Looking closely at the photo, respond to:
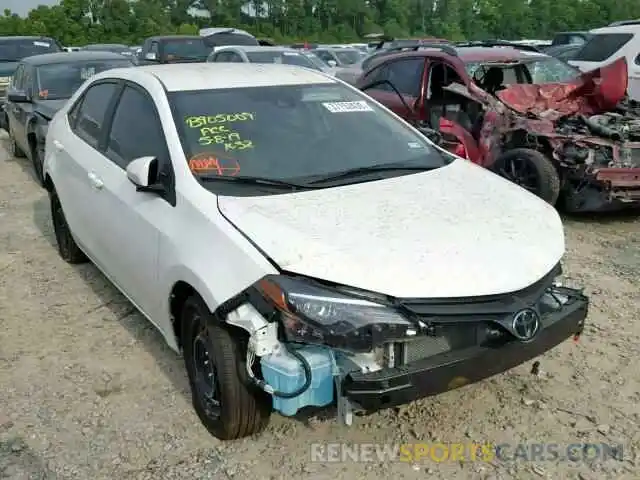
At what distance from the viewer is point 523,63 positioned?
27.7ft

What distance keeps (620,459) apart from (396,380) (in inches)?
45.9

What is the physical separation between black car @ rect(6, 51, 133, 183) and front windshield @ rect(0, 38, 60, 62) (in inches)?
267

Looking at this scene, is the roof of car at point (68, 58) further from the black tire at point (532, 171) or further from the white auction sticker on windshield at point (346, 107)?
the white auction sticker on windshield at point (346, 107)

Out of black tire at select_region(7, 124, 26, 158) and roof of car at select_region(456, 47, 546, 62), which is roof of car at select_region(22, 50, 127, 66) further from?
roof of car at select_region(456, 47, 546, 62)

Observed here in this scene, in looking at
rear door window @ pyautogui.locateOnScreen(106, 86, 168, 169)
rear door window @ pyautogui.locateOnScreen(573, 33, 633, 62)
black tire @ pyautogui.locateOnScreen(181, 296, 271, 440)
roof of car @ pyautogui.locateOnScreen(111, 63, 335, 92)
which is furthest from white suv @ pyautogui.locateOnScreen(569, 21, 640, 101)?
black tire @ pyautogui.locateOnScreen(181, 296, 271, 440)

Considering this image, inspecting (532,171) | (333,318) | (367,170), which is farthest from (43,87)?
(333,318)

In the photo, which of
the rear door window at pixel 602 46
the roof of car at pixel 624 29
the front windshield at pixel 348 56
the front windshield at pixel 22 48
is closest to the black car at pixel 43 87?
the front windshield at pixel 22 48

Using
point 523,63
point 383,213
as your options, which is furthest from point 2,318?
point 523,63

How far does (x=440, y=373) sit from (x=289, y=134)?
167 centimetres

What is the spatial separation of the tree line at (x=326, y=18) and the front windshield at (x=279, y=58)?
34719 millimetres

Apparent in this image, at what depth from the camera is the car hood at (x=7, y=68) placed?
1432cm

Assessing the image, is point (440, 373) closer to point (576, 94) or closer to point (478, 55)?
point (576, 94)

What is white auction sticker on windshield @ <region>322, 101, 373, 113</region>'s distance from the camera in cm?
420

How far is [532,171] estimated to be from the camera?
21.8 ft
